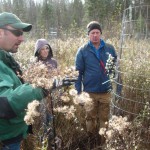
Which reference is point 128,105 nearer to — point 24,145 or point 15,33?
point 24,145

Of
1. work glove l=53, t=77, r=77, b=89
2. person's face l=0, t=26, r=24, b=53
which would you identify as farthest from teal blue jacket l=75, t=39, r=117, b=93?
work glove l=53, t=77, r=77, b=89

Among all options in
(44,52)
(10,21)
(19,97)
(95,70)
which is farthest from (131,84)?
(19,97)

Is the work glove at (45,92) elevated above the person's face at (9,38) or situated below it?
below

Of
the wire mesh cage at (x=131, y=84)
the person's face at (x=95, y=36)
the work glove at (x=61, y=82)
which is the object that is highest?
the person's face at (x=95, y=36)

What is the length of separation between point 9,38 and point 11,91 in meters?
0.59

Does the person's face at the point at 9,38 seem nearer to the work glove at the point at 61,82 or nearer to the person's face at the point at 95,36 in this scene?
the work glove at the point at 61,82

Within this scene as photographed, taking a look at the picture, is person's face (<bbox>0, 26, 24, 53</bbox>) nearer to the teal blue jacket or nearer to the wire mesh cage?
the wire mesh cage

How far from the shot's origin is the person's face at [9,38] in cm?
251

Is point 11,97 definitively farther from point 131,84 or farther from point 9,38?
point 131,84

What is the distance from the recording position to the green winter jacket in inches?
82.1

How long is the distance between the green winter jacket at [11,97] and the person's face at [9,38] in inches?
3.4

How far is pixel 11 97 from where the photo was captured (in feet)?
6.82

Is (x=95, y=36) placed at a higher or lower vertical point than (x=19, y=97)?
higher

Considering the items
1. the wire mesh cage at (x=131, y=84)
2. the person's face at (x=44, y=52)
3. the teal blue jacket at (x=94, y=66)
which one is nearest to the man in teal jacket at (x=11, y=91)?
the wire mesh cage at (x=131, y=84)
